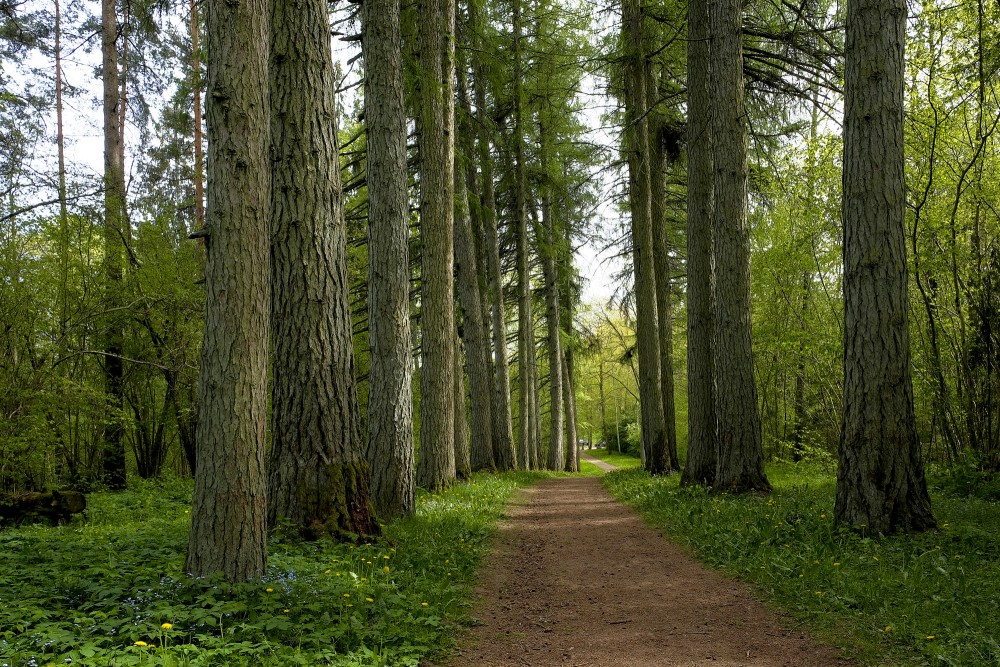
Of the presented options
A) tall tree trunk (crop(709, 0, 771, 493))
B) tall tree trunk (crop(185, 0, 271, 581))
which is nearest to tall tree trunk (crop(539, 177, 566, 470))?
tall tree trunk (crop(709, 0, 771, 493))

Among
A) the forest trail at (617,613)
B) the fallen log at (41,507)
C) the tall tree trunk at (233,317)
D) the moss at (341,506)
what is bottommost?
the forest trail at (617,613)

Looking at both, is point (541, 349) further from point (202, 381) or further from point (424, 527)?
point (202, 381)

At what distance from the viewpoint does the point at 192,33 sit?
57.0 feet

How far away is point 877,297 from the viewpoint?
645cm

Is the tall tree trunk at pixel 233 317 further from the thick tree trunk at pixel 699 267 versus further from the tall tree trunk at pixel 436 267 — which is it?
the thick tree trunk at pixel 699 267

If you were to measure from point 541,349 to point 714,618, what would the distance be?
22899 mm

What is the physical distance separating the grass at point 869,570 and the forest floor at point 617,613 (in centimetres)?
27

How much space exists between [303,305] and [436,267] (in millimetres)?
5102

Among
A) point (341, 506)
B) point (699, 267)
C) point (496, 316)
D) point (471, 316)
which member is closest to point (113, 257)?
point (471, 316)

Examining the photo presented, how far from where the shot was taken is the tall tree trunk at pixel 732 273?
9.84 m

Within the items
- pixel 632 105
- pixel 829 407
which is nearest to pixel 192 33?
pixel 632 105

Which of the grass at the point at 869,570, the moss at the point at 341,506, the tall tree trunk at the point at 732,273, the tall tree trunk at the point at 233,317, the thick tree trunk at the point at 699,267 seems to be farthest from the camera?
the thick tree trunk at the point at 699,267

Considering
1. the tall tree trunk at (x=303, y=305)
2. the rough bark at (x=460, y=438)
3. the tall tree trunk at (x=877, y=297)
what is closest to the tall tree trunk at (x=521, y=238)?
the rough bark at (x=460, y=438)

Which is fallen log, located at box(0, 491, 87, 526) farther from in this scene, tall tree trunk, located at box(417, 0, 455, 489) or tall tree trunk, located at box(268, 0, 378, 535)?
tall tree trunk, located at box(417, 0, 455, 489)
